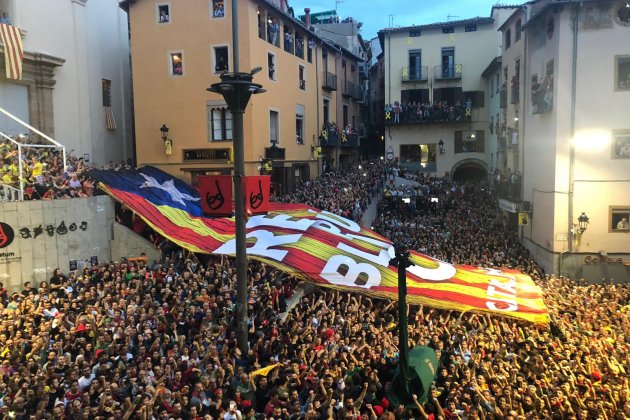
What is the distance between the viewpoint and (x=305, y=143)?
32.9m

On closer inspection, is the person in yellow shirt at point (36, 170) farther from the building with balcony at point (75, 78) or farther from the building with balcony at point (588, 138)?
the building with balcony at point (588, 138)

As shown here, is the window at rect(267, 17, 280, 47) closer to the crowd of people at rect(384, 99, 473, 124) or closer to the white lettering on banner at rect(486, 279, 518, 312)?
the crowd of people at rect(384, 99, 473, 124)

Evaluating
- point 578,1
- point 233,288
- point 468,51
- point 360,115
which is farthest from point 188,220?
point 360,115

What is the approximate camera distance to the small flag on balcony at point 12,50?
68.2ft

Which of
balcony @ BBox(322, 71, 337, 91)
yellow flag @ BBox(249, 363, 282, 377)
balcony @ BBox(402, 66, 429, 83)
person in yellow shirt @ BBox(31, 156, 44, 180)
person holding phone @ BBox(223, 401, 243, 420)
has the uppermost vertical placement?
balcony @ BBox(402, 66, 429, 83)

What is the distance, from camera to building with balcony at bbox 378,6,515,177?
1534 inches

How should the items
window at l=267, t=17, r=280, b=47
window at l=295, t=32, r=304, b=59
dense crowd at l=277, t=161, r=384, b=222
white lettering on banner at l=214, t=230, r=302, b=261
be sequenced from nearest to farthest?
white lettering on banner at l=214, t=230, r=302, b=261 → dense crowd at l=277, t=161, r=384, b=222 → window at l=267, t=17, r=280, b=47 → window at l=295, t=32, r=304, b=59

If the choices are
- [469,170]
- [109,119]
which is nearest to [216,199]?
[109,119]

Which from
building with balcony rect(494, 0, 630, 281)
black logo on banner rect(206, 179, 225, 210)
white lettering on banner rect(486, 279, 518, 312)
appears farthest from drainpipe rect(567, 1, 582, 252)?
black logo on banner rect(206, 179, 225, 210)

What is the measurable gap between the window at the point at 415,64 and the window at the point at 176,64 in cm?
1955

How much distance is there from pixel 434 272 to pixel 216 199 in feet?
29.0

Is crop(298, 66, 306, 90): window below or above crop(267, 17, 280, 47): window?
below

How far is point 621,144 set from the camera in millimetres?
22094

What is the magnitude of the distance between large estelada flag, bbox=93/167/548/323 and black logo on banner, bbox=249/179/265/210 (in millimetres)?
4569
